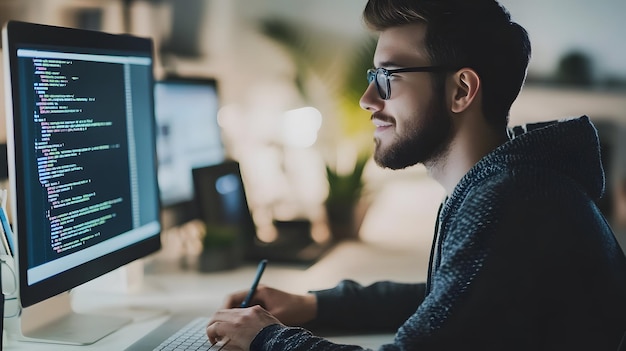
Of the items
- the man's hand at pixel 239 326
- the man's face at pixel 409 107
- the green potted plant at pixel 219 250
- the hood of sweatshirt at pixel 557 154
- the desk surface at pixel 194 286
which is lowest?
the desk surface at pixel 194 286

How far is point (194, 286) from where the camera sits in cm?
168

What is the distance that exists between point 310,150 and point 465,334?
1.76 m

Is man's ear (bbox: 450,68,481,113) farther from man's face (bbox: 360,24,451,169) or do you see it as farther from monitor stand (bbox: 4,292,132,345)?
monitor stand (bbox: 4,292,132,345)

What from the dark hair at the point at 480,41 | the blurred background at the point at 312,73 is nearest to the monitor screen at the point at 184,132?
the blurred background at the point at 312,73

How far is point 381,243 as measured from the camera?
2.24 metres

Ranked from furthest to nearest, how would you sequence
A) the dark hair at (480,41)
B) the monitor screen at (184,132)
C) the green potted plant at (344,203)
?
the green potted plant at (344,203) < the monitor screen at (184,132) < the dark hair at (480,41)

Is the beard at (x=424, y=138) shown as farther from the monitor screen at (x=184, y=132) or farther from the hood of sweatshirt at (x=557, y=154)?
the monitor screen at (x=184, y=132)

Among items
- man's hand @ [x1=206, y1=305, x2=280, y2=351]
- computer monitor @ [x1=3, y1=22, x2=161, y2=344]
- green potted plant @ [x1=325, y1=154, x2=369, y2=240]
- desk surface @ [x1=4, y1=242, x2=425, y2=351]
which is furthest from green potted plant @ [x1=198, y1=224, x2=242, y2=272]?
man's hand @ [x1=206, y1=305, x2=280, y2=351]

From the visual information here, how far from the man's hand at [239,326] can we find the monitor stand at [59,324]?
0.23 m

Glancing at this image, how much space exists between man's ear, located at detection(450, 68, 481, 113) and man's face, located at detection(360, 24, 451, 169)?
0.02 metres

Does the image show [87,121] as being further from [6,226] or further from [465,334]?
[465,334]

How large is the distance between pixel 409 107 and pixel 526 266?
17.3 inches

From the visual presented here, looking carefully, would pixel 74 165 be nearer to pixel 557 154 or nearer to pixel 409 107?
pixel 409 107

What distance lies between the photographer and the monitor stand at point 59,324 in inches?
49.3
